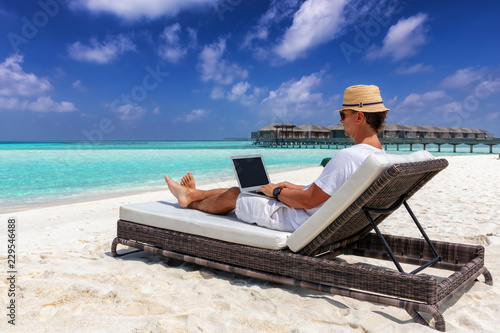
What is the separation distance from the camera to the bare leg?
9.48 ft

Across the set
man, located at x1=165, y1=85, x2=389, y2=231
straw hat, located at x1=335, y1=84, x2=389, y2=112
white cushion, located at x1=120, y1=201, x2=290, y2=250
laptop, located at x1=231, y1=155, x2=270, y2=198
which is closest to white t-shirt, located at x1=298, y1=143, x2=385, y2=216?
man, located at x1=165, y1=85, x2=389, y2=231

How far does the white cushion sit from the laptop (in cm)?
26

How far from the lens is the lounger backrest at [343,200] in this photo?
77.2 inches

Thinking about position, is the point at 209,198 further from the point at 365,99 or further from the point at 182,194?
the point at 365,99

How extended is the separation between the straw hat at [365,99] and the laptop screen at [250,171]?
919 millimetres

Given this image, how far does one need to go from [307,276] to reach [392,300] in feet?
1.58

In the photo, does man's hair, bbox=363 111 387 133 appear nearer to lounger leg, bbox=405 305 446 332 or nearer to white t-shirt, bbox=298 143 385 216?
white t-shirt, bbox=298 143 385 216

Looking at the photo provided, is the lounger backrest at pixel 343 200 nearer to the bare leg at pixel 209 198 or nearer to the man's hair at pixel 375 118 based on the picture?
the man's hair at pixel 375 118

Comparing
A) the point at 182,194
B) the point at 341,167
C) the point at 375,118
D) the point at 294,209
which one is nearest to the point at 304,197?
the point at 294,209

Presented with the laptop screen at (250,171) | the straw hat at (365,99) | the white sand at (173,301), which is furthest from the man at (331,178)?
the white sand at (173,301)

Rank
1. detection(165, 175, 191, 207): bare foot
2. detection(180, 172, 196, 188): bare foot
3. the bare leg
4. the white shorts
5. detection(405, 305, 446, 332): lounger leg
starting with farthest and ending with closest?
1. detection(180, 172, 196, 188): bare foot
2. detection(165, 175, 191, 207): bare foot
3. the bare leg
4. the white shorts
5. detection(405, 305, 446, 332): lounger leg

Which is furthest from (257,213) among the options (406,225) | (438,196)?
(438,196)

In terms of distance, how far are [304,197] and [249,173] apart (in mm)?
657

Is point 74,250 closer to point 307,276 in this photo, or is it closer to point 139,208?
point 139,208
